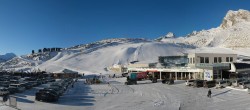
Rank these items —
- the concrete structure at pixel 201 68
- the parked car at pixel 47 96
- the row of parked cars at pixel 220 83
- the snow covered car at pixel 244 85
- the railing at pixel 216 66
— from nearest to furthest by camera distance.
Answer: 1. the parked car at pixel 47 96
2. the snow covered car at pixel 244 85
3. the row of parked cars at pixel 220 83
4. the railing at pixel 216 66
5. the concrete structure at pixel 201 68

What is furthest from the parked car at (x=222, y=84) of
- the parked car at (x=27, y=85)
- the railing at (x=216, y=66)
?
the parked car at (x=27, y=85)

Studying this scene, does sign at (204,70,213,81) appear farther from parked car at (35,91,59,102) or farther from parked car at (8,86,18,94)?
parked car at (8,86,18,94)

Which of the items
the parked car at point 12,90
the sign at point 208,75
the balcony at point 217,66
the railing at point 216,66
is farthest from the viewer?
the railing at point 216,66

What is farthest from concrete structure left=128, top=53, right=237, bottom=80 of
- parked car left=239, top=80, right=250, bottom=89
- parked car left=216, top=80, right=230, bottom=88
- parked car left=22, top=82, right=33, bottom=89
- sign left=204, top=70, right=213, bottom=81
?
parked car left=22, top=82, right=33, bottom=89

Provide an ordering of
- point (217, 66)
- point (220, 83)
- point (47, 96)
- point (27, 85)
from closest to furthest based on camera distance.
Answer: point (47, 96), point (220, 83), point (27, 85), point (217, 66)

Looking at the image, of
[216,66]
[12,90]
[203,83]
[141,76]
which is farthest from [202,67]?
[12,90]

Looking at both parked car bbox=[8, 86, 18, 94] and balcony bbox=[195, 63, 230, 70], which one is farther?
balcony bbox=[195, 63, 230, 70]

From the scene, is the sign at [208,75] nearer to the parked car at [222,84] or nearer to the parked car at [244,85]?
the parked car at [222,84]

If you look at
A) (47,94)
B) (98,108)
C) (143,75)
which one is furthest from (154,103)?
(143,75)

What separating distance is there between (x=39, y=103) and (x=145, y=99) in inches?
565

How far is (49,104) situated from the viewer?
43500mm

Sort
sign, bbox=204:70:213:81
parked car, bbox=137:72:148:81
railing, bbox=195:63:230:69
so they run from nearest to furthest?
1. sign, bbox=204:70:213:81
2. railing, bbox=195:63:230:69
3. parked car, bbox=137:72:148:81

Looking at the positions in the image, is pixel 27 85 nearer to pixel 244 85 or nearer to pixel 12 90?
pixel 12 90

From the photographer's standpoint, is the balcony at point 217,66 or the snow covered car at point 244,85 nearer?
the snow covered car at point 244,85
